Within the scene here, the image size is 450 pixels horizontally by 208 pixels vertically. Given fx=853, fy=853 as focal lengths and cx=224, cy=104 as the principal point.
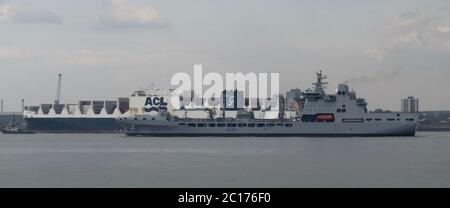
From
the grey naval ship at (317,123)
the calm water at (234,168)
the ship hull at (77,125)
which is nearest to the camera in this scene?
the calm water at (234,168)

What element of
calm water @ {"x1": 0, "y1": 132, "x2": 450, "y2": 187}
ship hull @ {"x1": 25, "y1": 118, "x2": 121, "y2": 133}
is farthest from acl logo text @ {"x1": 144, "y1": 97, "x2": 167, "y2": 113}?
calm water @ {"x1": 0, "y1": 132, "x2": 450, "y2": 187}

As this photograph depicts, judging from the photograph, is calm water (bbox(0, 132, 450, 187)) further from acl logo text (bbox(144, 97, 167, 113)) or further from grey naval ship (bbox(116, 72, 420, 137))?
acl logo text (bbox(144, 97, 167, 113))

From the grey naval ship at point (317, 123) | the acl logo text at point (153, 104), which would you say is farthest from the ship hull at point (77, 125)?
the grey naval ship at point (317, 123)

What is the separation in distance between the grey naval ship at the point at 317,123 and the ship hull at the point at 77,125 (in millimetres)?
38225

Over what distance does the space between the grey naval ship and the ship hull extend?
125 feet

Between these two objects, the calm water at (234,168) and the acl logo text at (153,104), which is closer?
the calm water at (234,168)

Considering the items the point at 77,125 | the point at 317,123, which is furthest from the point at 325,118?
the point at 77,125

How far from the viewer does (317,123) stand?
7712 centimetres

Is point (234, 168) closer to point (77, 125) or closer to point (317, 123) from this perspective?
point (317, 123)

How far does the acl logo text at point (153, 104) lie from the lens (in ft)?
381

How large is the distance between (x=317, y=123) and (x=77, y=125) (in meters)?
51.8

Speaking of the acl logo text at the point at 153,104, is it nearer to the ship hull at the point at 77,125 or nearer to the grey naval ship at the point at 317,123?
the ship hull at the point at 77,125
